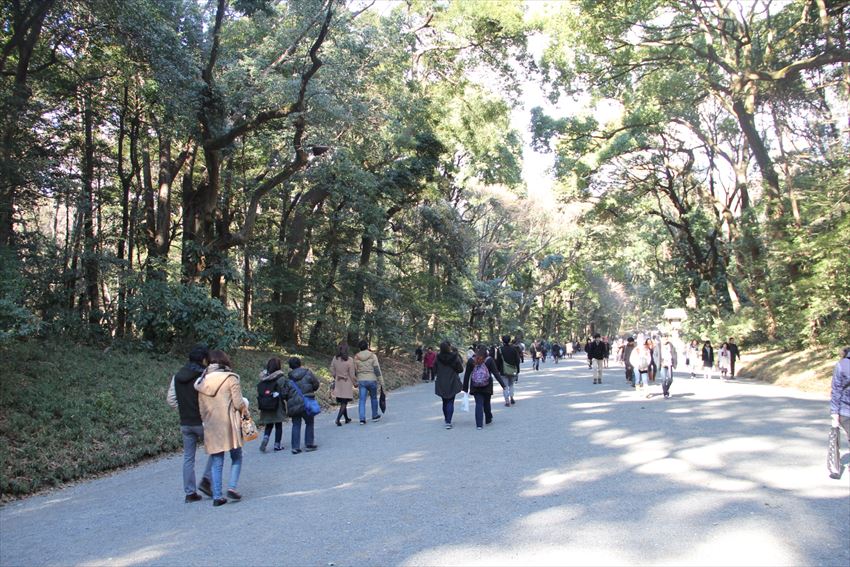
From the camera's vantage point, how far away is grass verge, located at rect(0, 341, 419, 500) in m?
8.39

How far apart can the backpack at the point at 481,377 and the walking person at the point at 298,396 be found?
3062 mm

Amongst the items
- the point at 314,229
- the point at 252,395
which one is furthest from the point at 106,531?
the point at 314,229

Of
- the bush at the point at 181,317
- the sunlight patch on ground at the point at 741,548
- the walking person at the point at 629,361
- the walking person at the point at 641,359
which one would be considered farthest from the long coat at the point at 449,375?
the walking person at the point at 629,361

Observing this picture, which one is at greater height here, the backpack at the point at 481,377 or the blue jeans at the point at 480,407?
the backpack at the point at 481,377

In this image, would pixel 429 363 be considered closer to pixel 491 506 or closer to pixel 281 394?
pixel 281 394

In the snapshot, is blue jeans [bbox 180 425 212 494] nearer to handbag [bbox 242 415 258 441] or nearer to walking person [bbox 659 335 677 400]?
handbag [bbox 242 415 258 441]

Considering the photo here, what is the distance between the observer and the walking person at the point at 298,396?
9500 millimetres

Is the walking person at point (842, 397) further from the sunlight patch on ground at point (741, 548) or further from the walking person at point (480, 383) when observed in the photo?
the walking person at point (480, 383)

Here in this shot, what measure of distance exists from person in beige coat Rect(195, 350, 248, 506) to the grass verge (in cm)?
305

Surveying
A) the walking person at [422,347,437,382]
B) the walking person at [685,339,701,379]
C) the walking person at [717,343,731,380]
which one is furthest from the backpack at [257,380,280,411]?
the walking person at [685,339,701,379]

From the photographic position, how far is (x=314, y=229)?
25.7m

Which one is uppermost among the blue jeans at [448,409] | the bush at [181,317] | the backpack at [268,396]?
the bush at [181,317]

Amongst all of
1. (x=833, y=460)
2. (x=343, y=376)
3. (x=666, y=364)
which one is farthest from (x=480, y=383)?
(x=666, y=364)

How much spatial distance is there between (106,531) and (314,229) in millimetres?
20395
